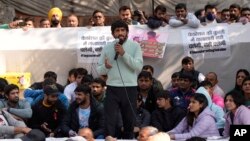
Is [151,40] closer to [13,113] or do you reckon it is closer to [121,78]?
[13,113]

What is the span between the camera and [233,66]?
1201cm

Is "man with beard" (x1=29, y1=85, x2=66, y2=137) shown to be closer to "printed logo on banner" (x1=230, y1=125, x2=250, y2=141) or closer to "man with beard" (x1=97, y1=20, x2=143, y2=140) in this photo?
"man with beard" (x1=97, y1=20, x2=143, y2=140)

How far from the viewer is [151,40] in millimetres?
11945

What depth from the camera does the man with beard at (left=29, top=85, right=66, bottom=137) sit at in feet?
33.0

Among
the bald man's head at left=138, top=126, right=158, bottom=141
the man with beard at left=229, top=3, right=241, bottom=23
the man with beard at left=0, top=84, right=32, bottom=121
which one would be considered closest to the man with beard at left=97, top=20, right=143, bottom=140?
the bald man's head at left=138, top=126, right=158, bottom=141

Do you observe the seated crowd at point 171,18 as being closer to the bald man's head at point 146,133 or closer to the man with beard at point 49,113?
the man with beard at point 49,113

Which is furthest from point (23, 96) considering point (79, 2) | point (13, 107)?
point (79, 2)

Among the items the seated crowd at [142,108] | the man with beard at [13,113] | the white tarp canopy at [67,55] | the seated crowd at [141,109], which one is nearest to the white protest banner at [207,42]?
the white tarp canopy at [67,55]

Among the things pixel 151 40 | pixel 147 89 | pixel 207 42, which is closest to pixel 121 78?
pixel 147 89

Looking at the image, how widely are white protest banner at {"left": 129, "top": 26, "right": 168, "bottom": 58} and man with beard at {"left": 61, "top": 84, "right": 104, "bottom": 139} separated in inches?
95.7

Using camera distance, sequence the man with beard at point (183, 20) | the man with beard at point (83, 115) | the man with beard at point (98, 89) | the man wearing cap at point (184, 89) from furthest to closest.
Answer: the man with beard at point (183, 20) < the man wearing cap at point (184, 89) < the man with beard at point (98, 89) < the man with beard at point (83, 115)

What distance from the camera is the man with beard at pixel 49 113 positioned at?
10.0 metres

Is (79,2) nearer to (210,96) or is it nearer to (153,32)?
(153,32)

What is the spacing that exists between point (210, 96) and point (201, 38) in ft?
6.13
